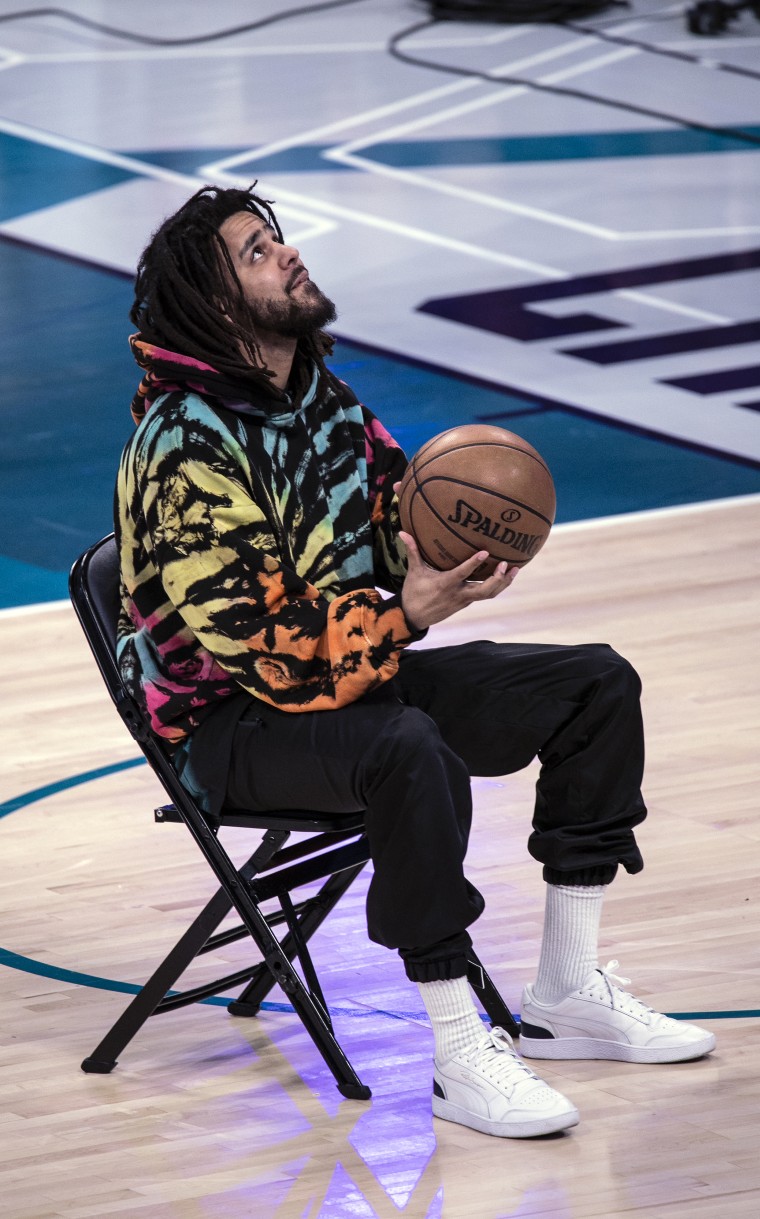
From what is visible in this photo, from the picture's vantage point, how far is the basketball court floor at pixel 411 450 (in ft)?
9.35

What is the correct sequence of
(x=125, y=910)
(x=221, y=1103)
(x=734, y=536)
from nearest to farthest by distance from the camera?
(x=221, y=1103), (x=125, y=910), (x=734, y=536)

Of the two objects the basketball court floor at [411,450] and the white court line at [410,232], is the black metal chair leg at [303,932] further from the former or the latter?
the white court line at [410,232]

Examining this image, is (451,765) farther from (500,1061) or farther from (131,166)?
(131,166)

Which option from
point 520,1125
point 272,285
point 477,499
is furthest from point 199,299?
point 520,1125

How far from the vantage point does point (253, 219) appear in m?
3.09

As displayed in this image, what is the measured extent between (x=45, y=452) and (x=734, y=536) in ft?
7.72

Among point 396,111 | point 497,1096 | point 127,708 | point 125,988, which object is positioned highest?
point 127,708

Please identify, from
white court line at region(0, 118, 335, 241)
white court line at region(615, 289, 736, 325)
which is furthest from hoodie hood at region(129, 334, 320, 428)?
white court line at region(0, 118, 335, 241)

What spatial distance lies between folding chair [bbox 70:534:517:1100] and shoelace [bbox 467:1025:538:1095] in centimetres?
13

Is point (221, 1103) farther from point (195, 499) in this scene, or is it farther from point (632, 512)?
point (632, 512)

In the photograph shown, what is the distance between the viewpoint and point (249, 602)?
2.85m

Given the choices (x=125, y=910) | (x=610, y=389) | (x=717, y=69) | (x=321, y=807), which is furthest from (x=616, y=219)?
(x=321, y=807)

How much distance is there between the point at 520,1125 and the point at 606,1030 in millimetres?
305

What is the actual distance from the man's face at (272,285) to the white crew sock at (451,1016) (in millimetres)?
982
